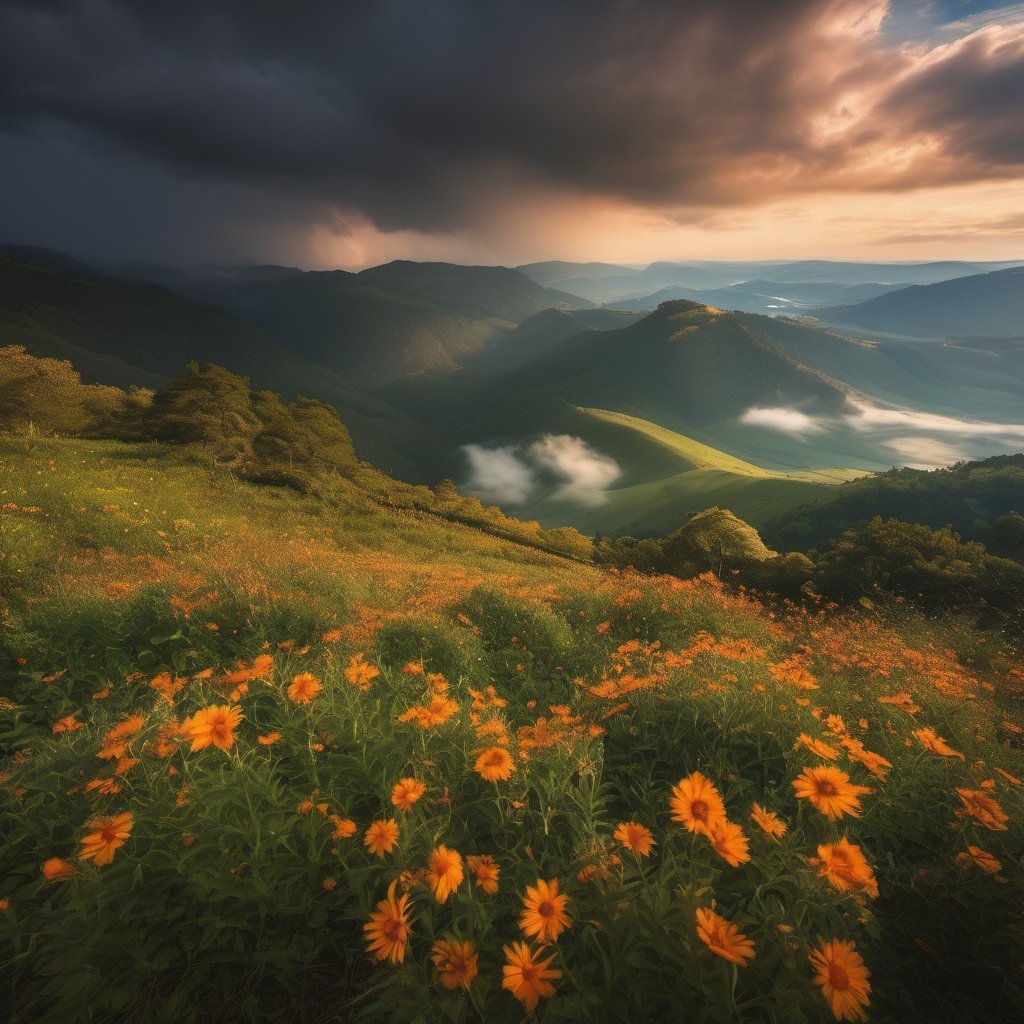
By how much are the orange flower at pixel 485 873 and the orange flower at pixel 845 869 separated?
1.52 metres

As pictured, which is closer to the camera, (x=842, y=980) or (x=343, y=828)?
(x=842, y=980)

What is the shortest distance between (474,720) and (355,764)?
3.00ft

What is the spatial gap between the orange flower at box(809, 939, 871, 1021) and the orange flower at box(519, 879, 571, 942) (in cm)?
96

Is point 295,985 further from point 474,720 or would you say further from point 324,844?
point 474,720

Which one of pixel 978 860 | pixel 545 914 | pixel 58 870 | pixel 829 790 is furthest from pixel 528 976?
pixel 978 860

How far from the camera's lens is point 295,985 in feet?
8.18

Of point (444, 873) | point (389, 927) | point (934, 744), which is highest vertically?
point (444, 873)

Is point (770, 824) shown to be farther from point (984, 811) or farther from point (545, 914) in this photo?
point (984, 811)

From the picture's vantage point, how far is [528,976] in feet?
6.45

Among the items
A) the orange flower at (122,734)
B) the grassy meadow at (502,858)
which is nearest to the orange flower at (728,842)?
the grassy meadow at (502,858)

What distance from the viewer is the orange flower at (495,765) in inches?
113

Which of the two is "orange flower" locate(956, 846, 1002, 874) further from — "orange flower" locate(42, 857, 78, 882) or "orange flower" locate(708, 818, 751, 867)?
"orange flower" locate(42, 857, 78, 882)

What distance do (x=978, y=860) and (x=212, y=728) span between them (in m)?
4.41

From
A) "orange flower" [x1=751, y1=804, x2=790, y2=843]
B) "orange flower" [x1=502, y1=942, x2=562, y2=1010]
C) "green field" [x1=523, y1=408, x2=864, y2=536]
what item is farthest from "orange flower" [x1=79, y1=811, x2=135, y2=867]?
"green field" [x1=523, y1=408, x2=864, y2=536]
